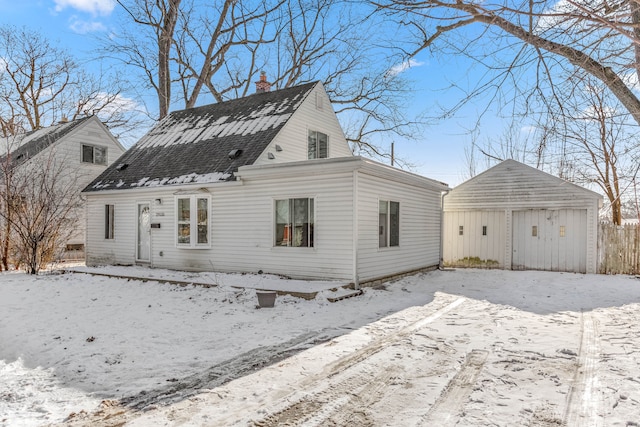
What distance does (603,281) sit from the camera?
36.4 feet

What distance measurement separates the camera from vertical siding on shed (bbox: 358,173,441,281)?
32.0ft

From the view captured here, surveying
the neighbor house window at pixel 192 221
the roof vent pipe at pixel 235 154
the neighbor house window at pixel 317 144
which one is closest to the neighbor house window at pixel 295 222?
the roof vent pipe at pixel 235 154

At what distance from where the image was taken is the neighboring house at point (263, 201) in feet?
31.9

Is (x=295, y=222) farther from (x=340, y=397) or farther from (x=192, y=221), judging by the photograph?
(x=340, y=397)

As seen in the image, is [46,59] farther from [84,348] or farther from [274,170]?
[84,348]

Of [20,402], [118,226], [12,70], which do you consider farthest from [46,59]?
[20,402]

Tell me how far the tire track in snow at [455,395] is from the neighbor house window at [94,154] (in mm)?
19907

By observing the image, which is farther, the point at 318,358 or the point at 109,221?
the point at 109,221

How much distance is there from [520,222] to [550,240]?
1.03 meters

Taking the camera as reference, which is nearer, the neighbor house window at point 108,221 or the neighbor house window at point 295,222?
the neighbor house window at point 295,222

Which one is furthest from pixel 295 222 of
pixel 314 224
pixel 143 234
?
pixel 143 234

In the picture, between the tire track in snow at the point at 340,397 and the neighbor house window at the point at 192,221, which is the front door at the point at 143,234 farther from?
the tire track in snow at the point at 340,397

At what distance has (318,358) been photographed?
5012 mm

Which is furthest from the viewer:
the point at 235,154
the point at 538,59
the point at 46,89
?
the point at 46,89
